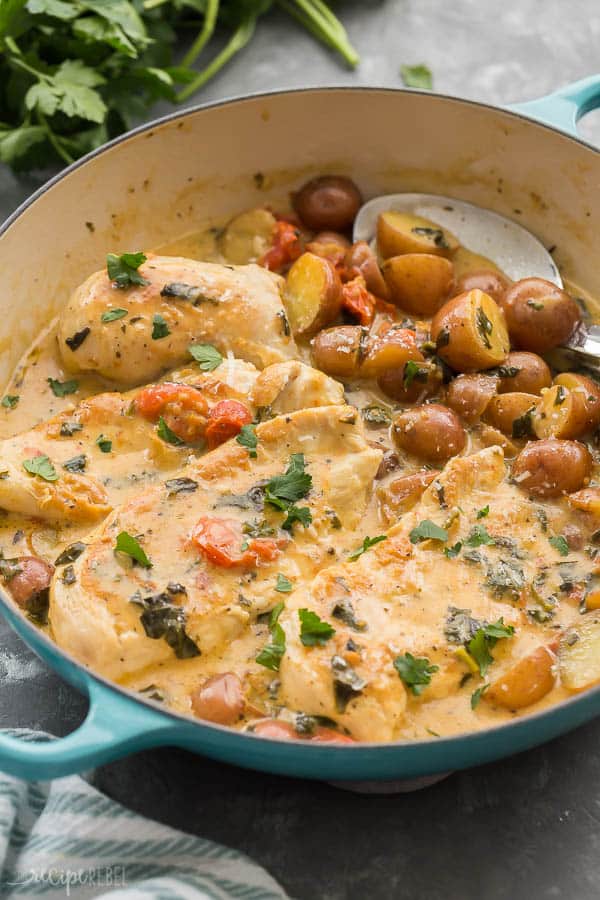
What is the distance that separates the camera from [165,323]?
3588 millimetres

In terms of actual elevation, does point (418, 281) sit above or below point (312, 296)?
below

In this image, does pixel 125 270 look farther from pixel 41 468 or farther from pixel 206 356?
pixel 41 468

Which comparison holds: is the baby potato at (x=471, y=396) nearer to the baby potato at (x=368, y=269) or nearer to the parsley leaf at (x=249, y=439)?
the baby potato at (x=368, y=269)

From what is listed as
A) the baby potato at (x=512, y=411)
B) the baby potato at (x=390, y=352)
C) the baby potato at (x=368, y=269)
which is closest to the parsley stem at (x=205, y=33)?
the baby potato at (x=368, y=269)

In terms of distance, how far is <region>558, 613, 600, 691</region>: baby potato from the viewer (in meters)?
2.85

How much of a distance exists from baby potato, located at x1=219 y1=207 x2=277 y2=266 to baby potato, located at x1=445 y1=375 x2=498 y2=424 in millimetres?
1012

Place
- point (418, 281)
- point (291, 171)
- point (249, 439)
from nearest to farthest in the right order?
point (249, 439), point (418, 281), point (291, 171)

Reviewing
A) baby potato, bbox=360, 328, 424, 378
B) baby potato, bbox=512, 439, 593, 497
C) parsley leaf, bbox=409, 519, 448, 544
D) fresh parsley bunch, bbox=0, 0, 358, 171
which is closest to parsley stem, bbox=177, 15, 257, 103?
fresh parsley bunch, bbox=0, 0, 358, 171

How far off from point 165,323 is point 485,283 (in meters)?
1.15

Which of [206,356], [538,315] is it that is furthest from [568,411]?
[206,356]

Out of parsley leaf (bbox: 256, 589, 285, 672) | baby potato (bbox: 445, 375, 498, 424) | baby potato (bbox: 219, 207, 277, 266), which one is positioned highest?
baby potato (bbox: 219, 207, 277, 266)

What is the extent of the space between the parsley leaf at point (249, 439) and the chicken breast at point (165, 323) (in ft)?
1.40

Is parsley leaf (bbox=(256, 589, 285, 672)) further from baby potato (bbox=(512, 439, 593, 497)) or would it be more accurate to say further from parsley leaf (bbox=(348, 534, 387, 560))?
baby potato (bbox=(512, 439, 593, 497))

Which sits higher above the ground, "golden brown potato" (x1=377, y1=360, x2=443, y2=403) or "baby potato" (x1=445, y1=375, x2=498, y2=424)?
"golden brown potato" (x1=377, y1=360, x2=443, y2=403)
